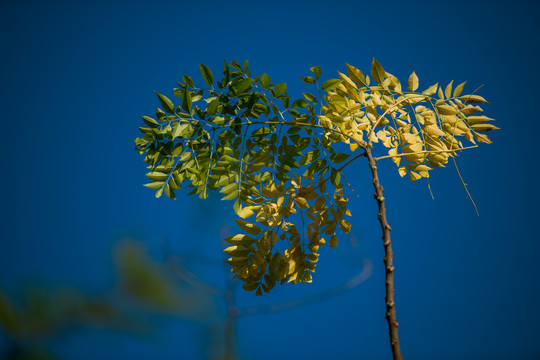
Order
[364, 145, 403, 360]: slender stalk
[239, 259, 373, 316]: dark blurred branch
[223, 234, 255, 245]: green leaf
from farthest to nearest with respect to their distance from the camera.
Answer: [239, 259, 373, 316]: dark blurred branch
[223, 234, 255, 245]: green leaf
[364, 145, 403, 360]: slender stalk

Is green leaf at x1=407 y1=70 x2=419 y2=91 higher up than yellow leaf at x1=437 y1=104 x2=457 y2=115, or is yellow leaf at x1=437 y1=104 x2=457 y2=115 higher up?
green leaf at x1=407 y1=70 x2=419 y2=91

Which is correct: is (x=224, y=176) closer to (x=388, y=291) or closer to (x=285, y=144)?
(x=285, y=144)

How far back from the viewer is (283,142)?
0.57m

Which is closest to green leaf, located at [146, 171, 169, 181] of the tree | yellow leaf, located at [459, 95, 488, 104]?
the tree

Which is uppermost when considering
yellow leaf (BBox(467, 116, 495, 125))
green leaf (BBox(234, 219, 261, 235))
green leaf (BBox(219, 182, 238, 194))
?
yellow leaf (BBox(467, 116, 495, 125))

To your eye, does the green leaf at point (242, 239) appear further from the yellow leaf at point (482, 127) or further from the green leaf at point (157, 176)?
the yellow leaf at point (482, 127)

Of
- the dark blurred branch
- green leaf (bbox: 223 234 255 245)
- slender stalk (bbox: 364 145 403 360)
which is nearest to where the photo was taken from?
slender stalk (bbox: 364 145 403 360)

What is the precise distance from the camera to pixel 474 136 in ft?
1.88

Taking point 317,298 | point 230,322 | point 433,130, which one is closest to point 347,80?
point 433,130

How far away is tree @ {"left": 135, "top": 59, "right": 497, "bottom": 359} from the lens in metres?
0.53

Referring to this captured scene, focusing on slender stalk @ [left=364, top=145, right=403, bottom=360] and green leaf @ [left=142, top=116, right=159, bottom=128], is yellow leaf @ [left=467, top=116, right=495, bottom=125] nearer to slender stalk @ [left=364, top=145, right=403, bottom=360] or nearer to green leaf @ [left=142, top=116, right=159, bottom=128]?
slender stalk @ [left=364, top=145, right=403, bottom=360]

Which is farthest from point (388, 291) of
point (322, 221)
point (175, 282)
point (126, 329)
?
point (126, 329)

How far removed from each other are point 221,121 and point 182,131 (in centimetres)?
5

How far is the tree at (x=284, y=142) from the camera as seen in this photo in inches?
21.0
